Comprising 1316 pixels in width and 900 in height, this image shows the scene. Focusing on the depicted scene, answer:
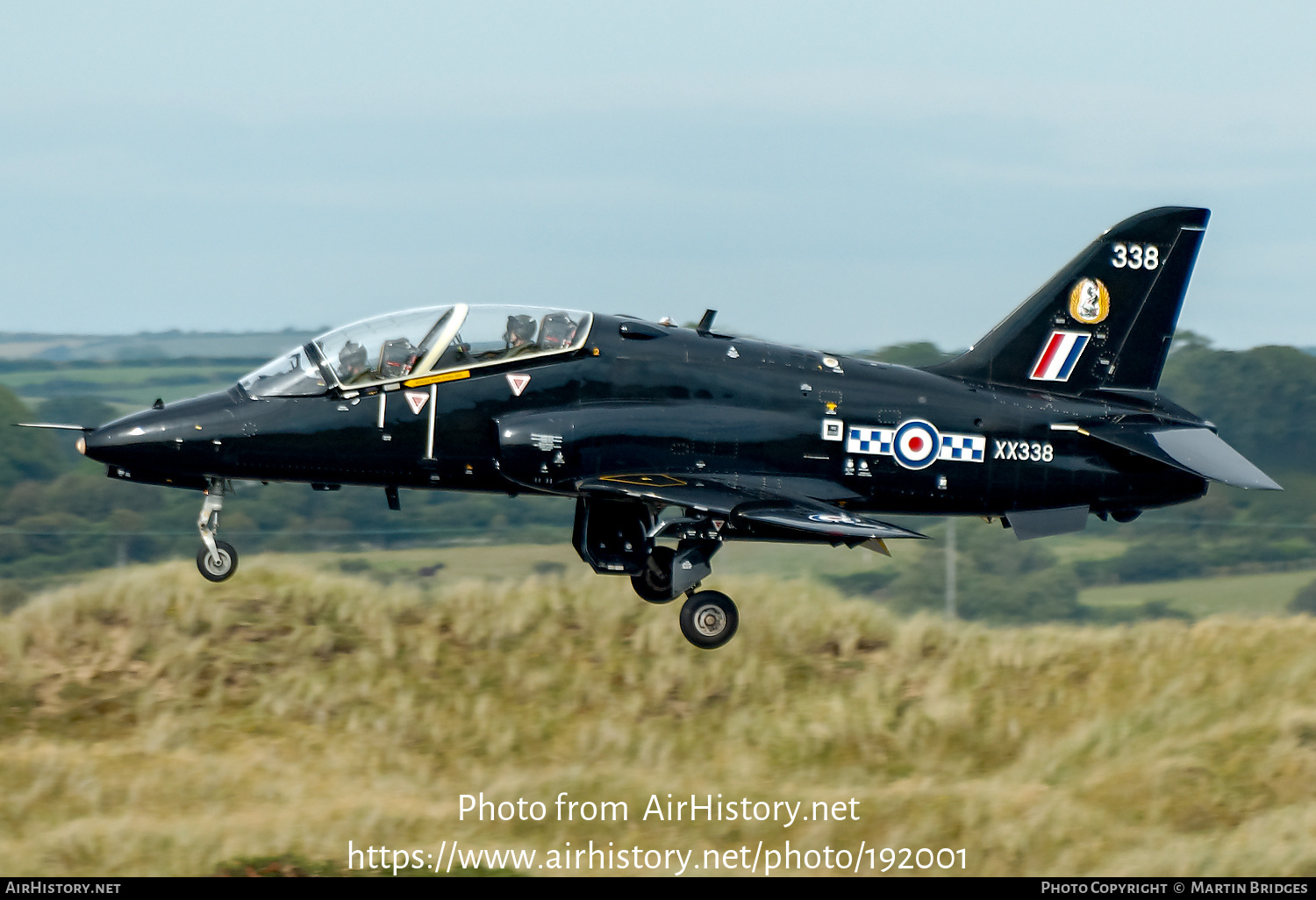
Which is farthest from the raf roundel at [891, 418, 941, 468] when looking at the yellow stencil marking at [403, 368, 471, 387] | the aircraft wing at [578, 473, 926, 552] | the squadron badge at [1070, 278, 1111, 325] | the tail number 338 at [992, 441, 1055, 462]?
the yellow stencil marking at [403, 368, 471, 387]

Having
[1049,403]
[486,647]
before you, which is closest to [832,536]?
[1049,403]

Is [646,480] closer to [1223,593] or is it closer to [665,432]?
[665,432]

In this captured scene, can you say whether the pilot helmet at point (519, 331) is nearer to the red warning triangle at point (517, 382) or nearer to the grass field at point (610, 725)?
the red warning triangle at point (517, 382)

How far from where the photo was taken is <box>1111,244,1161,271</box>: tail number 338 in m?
20.3

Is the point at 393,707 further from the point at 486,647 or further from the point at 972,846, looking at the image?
the point at 972,846

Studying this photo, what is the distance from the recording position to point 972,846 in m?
18.8

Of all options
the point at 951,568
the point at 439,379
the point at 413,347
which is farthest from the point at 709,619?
the point at 951,568

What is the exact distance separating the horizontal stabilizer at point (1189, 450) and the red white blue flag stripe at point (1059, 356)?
3.09ft

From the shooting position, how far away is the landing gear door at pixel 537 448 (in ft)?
57.4

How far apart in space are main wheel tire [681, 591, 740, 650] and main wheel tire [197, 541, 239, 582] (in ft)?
18.1

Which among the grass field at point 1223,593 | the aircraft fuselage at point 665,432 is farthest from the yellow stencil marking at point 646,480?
the grass field at point 1223,593

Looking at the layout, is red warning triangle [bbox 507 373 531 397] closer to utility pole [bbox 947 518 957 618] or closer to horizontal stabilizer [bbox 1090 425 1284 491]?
horizontal stabilizer [bbox 1090 425 1284 491]

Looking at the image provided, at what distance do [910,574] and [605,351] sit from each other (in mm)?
30184

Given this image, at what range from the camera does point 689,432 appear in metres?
18.1
